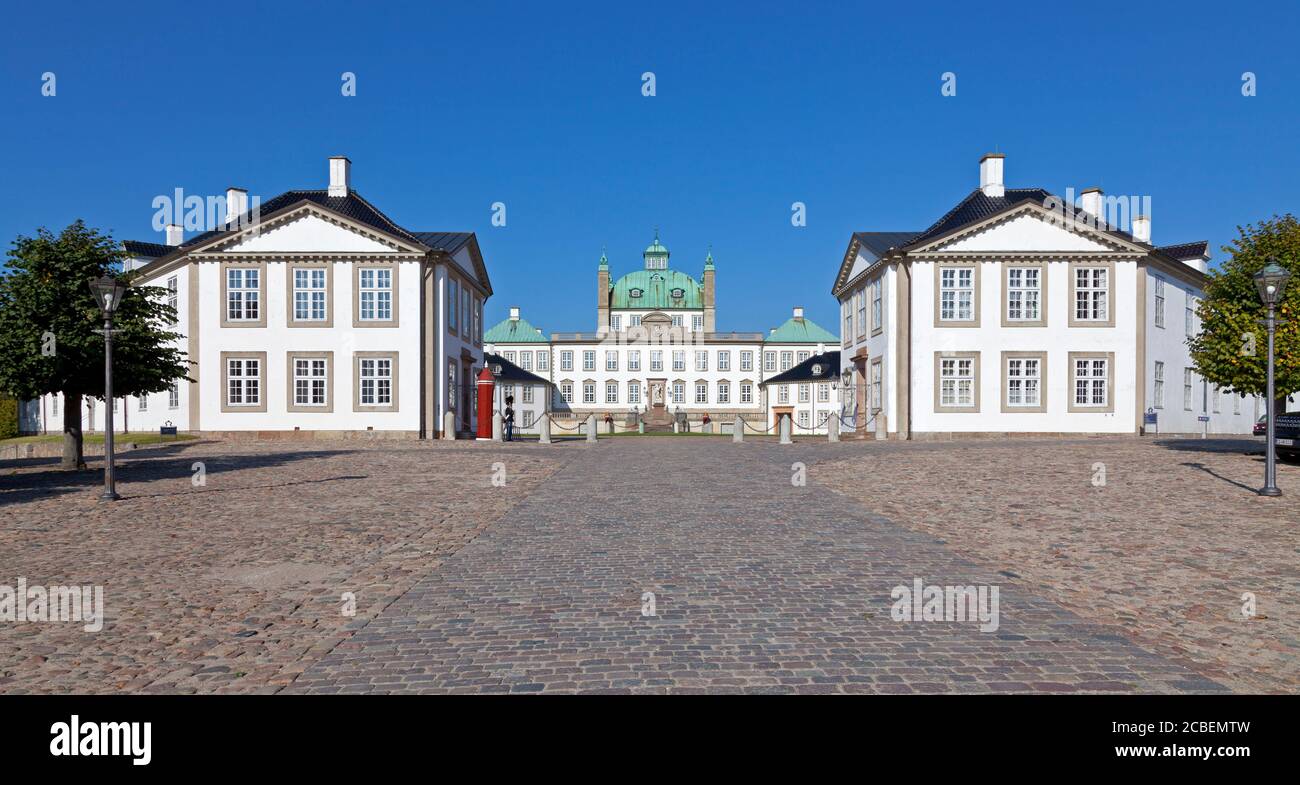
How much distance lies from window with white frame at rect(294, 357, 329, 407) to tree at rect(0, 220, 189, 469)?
14178 millimetres

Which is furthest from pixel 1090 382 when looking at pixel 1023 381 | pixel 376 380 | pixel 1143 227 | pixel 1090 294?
pixel 376 380

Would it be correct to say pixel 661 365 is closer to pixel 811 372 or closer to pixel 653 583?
pixel 811 372

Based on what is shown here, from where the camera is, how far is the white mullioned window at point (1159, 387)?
34.9 metres

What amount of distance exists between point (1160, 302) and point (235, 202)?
1655 inches

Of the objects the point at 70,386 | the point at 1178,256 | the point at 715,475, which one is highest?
the point at 1178,256

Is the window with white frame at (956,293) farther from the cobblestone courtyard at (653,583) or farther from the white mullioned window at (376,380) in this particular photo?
the white mullioned window at (376,380)

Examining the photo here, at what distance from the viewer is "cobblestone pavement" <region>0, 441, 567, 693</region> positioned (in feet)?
15.9

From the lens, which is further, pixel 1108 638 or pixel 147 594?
pixel 147 594

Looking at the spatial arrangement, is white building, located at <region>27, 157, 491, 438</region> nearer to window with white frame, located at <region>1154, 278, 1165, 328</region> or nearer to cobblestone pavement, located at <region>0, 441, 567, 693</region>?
cobblestone pavement, located at <region>0, 441, 567, 693</region>

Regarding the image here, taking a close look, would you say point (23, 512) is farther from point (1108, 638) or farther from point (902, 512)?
point (1108, 638)

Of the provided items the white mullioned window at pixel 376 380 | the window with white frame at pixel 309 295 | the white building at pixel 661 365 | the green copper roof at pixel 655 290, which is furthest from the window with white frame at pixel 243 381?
the green copper roof at pixel 655 290
